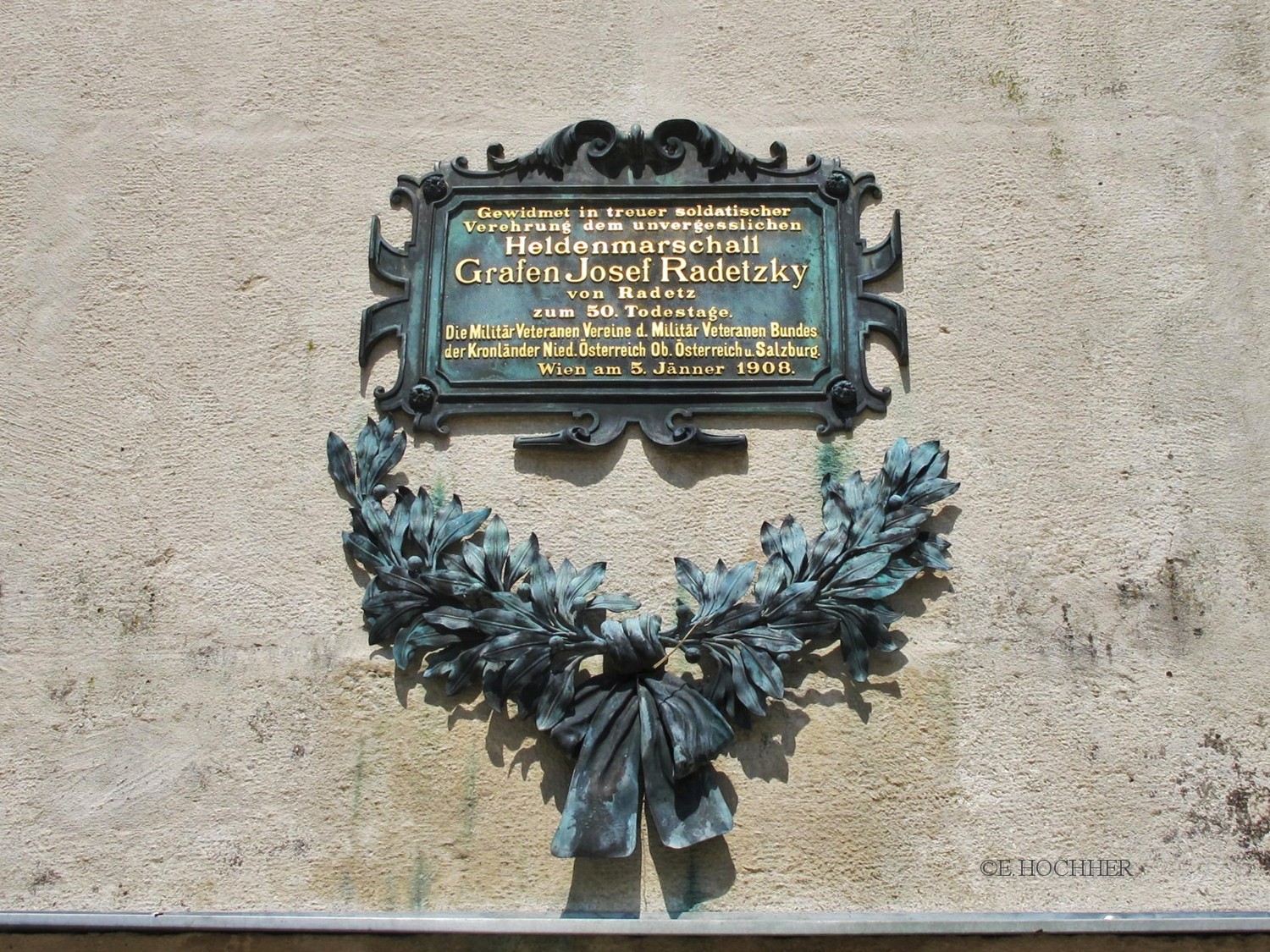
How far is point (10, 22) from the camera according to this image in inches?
194

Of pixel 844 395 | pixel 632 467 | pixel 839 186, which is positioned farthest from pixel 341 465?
pixel 839 186

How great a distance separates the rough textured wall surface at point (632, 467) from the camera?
376 cm

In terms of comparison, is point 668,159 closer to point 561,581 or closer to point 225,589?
point 561,581

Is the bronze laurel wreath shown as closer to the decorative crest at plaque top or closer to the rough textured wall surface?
the rough textured wall surface

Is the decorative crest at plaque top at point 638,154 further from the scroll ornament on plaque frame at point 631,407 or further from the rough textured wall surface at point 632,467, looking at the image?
the rough textured wall surface at point 632,467

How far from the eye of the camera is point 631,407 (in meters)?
→ 4.23

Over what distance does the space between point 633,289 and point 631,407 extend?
1.40 feet

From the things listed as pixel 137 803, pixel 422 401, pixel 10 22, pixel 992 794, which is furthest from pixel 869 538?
pixel 10 22

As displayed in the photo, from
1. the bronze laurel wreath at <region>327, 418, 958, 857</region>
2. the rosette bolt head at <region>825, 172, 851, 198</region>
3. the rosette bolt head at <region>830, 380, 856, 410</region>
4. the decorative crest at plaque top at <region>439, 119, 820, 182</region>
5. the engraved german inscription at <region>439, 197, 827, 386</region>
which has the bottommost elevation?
the bronze laurel wreath at <region>327, 418, 958, 857</region>

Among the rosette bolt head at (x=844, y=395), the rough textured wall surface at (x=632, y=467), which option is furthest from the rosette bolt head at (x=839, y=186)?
the rosette bolt head at (x=844, y=395)

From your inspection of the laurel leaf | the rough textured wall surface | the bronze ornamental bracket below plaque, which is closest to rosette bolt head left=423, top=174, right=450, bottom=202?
the bronze ornamental bracket below plaque

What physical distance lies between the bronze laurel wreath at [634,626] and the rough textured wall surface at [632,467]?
0.37 feet

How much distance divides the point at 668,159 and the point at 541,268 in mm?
613

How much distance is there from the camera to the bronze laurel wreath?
147 inches
